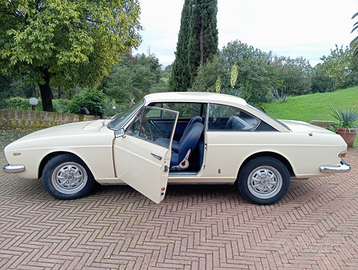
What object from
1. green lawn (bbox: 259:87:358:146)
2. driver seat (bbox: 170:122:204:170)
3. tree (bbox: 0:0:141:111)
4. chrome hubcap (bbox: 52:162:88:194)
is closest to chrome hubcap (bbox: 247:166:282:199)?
driver seat (bbox: 170:122:204:170)

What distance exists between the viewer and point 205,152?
13.5ft

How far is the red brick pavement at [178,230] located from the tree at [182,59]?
17.9 metres

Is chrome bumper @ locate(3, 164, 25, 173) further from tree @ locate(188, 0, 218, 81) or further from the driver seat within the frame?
tree @ locate(188, 0, 218, 81)

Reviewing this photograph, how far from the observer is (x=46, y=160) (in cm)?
432

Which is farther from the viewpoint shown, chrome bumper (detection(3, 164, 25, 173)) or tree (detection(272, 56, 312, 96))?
tree (detection(272, 56, 312, 96))

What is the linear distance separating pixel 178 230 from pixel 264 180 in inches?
61.9

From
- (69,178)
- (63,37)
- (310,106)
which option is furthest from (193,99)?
(310,106)

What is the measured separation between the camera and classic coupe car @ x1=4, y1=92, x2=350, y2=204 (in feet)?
13.5

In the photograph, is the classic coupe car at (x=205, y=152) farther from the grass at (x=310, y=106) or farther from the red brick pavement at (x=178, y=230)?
the grass at (x=310, y=106)

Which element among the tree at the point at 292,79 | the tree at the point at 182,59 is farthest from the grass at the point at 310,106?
the tree at the point at 182,59

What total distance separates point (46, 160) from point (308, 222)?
399 centimetres

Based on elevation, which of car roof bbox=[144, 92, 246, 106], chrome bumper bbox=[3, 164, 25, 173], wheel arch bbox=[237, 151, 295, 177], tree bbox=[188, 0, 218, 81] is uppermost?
tree bbox=[188, 0, 218, 81]

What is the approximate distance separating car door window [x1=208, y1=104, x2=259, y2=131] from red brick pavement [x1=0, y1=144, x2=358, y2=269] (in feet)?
3.97

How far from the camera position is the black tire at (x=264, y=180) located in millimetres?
4191
